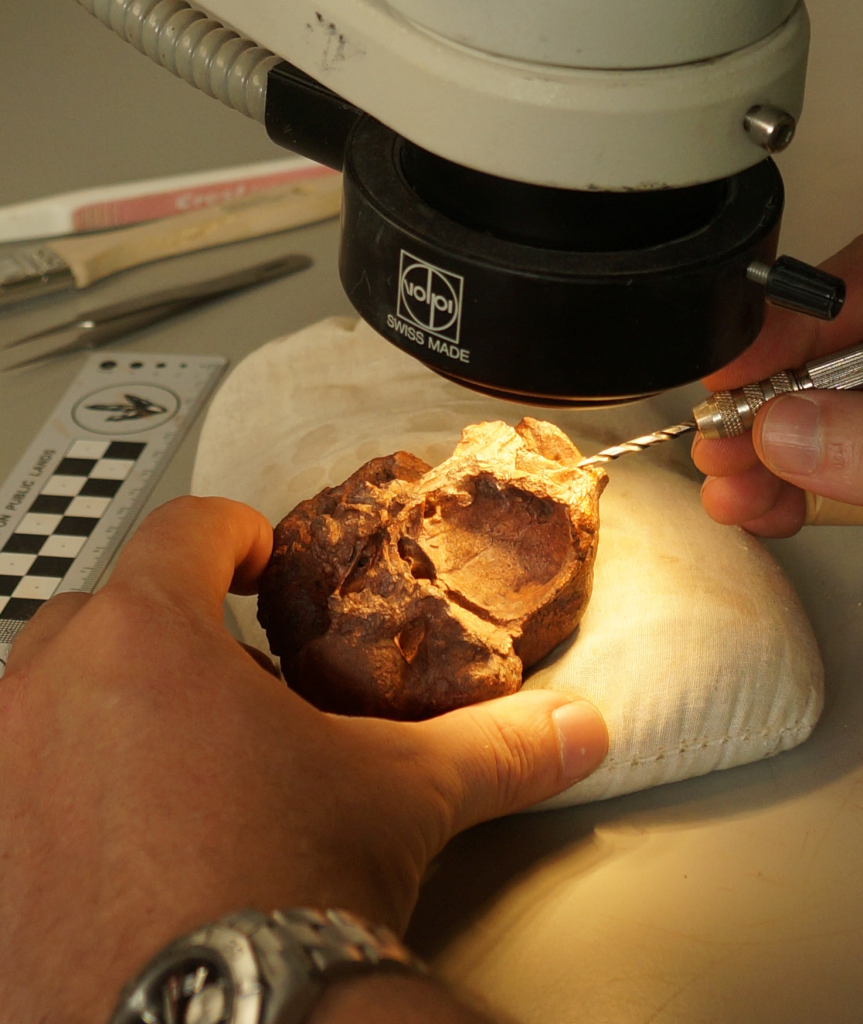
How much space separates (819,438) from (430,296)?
17.0 inches

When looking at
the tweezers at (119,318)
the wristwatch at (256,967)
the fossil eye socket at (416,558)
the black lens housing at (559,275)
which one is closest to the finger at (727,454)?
the fossil eye socket at (416,558)

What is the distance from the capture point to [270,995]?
59 cm

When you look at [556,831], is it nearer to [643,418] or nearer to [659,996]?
[659,996]

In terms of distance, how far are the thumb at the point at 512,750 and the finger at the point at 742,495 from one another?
37 centimetres

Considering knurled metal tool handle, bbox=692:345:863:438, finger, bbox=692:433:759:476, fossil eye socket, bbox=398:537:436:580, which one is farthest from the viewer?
finger, bbox=692:433:759:476

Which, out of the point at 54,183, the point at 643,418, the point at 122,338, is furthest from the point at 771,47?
the point at 54,183

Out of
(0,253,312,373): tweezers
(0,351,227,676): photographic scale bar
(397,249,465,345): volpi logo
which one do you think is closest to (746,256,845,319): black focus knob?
(397,249,465,345): volpi logo

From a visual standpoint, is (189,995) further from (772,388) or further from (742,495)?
(742,495)

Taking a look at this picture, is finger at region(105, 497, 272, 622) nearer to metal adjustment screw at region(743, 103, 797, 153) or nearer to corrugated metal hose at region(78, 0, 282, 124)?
corrugated metal hose at region(78, 0, 282, 124)

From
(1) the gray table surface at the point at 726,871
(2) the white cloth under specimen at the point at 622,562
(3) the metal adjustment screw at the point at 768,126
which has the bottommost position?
(1) the gray table surface at the point at 726,871

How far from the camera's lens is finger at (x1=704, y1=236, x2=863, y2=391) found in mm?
1203

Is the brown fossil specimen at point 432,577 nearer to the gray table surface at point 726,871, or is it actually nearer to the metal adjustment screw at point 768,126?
the gray table surface at point 726,871

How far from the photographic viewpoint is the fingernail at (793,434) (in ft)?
3.02

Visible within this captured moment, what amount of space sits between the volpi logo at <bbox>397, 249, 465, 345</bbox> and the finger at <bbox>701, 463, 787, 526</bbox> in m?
0.66
